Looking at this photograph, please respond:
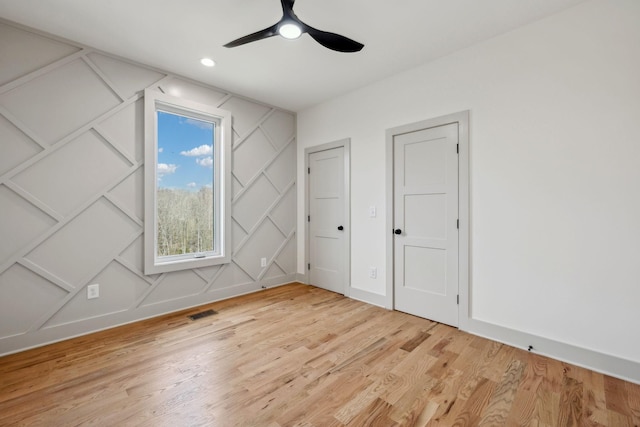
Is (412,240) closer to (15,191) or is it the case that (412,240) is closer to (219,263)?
(219,263)

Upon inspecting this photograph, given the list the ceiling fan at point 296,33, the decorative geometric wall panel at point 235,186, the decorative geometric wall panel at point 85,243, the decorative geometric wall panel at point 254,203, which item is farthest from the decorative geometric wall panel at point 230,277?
the ceiling fan at point 296,33

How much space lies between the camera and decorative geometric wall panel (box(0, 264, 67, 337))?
2225mm

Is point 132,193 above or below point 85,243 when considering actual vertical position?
above

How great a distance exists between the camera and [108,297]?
270 cm

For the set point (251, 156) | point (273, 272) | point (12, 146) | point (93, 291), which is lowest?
point (273, 272)

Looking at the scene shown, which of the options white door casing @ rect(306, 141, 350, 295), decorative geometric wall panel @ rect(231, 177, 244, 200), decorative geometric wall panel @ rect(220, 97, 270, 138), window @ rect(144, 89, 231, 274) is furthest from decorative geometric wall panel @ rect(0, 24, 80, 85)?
white door casing @ rect(306, 141, 350, 295)

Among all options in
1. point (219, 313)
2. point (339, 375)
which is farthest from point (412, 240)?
point (219, 313)

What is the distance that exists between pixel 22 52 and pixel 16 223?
145 cm

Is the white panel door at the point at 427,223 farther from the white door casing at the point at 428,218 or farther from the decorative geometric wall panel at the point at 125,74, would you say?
the decorative geometric wall panel at the point at 125,74

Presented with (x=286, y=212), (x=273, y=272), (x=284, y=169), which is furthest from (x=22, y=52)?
(x=273, y=272)

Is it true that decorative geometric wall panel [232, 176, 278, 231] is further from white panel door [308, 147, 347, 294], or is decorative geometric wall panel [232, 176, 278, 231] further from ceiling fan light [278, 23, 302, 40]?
ceiling fan light [278, 23, 302, 40]

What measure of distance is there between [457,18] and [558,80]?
947 mm

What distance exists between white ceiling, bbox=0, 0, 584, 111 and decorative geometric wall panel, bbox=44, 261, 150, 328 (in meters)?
2.16

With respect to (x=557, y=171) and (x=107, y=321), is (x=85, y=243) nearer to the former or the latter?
(x=107, y=321)
